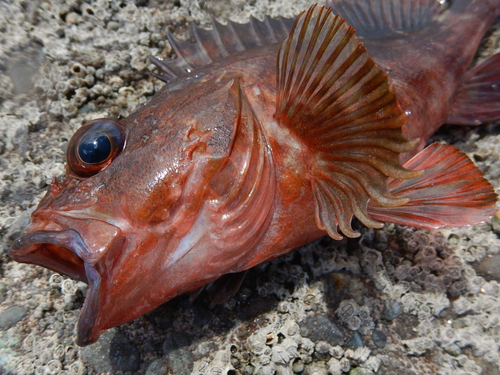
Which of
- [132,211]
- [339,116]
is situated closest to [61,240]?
[132,211]

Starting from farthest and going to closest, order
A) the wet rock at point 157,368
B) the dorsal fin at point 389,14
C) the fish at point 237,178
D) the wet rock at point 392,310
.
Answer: the dorsal fin at point 389,14 < the wet rock at point 392,310 < the wet rock at point 157,368 < the fish at point 237,178

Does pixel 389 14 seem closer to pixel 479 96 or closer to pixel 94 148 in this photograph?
pixel 479 96

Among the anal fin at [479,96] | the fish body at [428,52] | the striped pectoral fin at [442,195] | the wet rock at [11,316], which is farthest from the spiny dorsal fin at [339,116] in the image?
the wet rock at [11,316]

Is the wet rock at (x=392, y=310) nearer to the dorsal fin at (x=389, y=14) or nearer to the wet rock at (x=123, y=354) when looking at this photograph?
the wet rock at (x=123, y=354)

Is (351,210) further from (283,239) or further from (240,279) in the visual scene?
(240,279)

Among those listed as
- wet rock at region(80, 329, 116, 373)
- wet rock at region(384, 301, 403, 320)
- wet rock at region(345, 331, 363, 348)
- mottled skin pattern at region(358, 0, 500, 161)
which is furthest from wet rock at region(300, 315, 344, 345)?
mottled skin pattern at region(358, 0, 500, 161)

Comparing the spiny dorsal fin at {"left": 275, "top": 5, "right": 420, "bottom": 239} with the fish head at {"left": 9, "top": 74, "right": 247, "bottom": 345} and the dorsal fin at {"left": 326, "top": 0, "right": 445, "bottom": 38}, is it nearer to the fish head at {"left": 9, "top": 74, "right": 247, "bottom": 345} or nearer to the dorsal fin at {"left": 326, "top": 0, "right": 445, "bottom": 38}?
the fish head at {"left": 9, "top": 74, "right": 247, "bottom": 345}
